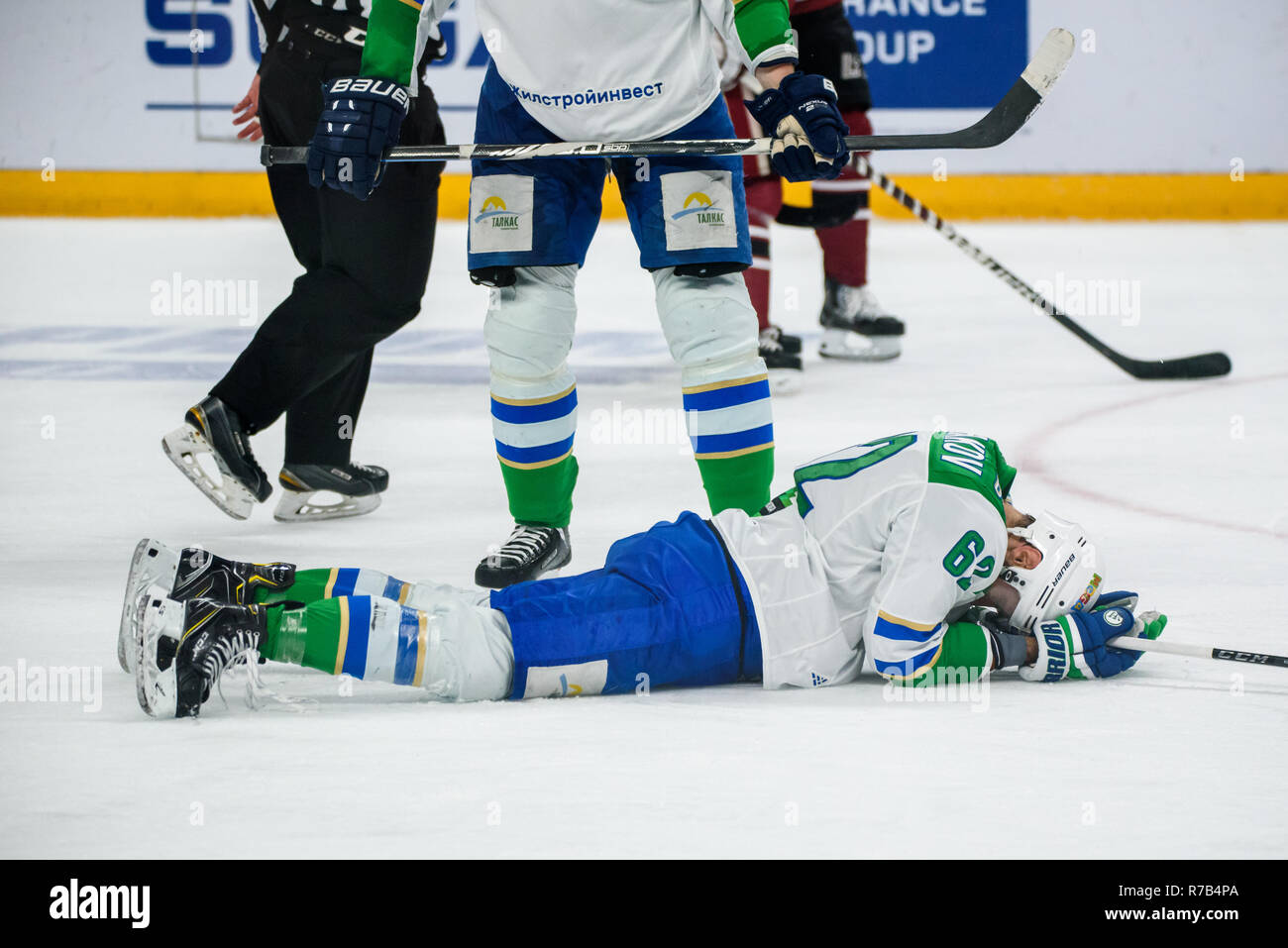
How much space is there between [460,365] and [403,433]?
1.04 meters

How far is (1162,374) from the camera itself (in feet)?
14.7

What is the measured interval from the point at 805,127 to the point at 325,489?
45.0 inches

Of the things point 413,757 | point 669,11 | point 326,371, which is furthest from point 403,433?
point 413,757

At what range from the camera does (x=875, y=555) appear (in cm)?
193

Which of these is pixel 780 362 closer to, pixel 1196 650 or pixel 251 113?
pixel 251 113

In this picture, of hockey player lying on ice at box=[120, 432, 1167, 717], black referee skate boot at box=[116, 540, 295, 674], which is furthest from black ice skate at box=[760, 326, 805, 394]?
black referee skate boot at box=[116, 540, 295, 674]

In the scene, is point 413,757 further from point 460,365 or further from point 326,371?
point 460,365

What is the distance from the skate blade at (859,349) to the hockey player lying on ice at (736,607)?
9.56ft

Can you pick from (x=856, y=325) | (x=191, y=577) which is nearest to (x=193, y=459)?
(x=191, y=577)

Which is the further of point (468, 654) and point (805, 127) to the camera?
point (805, 127)

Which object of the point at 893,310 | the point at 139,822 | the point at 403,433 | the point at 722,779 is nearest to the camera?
the point at 139,822

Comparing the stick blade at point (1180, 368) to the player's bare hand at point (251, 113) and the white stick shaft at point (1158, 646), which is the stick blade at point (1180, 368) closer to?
the player's bare hand at point (251, 113)

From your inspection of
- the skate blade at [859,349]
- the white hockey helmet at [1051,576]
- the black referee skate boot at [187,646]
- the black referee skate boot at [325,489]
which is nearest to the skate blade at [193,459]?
the black referee skate boot at [325,489]

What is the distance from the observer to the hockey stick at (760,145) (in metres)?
2.40
